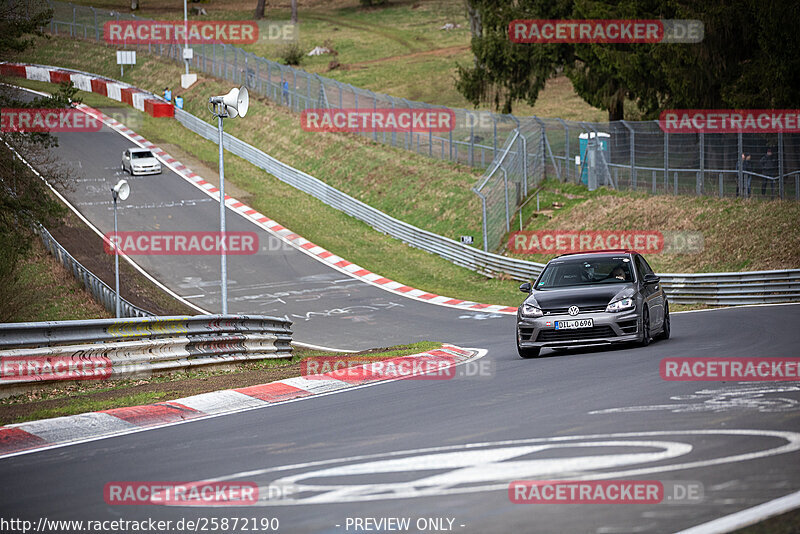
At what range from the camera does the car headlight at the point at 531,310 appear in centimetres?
1444

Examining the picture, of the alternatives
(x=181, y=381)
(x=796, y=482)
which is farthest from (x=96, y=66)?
(x=796, y=482)

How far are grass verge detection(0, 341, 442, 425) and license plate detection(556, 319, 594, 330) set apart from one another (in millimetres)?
A: 2810

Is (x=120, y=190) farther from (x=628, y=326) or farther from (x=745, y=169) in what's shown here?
(x=628, y=326)

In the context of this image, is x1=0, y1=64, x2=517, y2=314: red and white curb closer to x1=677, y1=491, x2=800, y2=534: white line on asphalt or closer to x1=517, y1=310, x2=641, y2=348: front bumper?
x1=517, y1=310, x2=641, y2=348: front bumper

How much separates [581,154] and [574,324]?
22125 millimetres

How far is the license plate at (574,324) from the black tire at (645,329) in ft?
3.18

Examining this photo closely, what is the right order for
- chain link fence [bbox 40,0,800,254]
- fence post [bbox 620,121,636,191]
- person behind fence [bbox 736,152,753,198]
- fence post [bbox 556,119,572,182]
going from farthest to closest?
fence post [bbox 556,119,572,182]
fence post [bbox 620,121,636,191]
person behind fence [bbox 736,152,753,198]
chain link fence [bbox 40,0,800,254]

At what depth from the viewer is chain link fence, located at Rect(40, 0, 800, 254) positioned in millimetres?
27844

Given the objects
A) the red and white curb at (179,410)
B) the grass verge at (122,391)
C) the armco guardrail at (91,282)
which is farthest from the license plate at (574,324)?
the armco guardrail at (91,282)

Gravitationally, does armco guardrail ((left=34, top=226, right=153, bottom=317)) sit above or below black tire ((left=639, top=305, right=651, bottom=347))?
below

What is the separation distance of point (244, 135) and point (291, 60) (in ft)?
80.3

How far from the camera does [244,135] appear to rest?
5366 centimetres

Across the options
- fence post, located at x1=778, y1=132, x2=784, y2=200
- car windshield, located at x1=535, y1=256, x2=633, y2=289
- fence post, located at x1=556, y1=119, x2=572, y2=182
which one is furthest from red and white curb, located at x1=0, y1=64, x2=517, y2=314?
car windshield, located at x1=535, y1=256, x2=633, y2=289

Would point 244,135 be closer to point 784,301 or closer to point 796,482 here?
point 784,301
